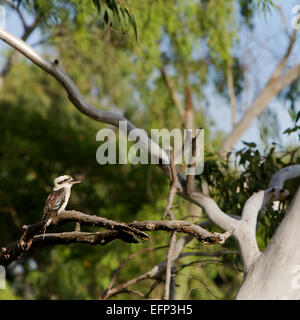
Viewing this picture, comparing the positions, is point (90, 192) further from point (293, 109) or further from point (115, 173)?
point (293, 109)

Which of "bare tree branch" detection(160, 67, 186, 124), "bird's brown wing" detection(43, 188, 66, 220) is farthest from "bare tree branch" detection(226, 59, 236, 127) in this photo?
"bird's brown wing" detection(43, 188, 66, 220)

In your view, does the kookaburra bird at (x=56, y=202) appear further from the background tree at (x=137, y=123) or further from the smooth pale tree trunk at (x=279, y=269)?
the background tree at (x=137, y=123)

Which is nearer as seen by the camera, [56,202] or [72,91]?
[56,202]

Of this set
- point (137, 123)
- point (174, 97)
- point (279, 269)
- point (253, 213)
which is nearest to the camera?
point (279, 269)

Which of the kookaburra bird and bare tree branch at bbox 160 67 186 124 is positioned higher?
Answer: bare tree branch at bbox 160 67 186 124

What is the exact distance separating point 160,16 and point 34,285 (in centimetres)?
788

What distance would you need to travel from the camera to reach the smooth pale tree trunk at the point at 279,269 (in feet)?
15.1

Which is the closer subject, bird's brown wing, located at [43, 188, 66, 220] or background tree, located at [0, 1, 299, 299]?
bird's brown wing, located at [43, 188, 66, 220]

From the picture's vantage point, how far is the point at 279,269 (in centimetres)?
465

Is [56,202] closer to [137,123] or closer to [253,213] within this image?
[253,213]

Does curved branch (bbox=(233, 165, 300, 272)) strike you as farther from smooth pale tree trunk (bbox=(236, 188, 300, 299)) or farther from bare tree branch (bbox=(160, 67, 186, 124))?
bare tree branch (bbox=(160, 67, 186, 124))

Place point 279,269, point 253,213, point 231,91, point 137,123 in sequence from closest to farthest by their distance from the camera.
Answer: point 279,269 → point 253,213 → point 231,91 → point 137,123

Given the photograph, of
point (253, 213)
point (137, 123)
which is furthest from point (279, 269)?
point (137, 123)

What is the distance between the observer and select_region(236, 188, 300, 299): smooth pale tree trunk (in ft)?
15.1
